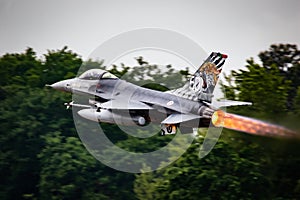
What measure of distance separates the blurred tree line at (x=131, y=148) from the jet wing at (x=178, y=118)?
613 centimetres

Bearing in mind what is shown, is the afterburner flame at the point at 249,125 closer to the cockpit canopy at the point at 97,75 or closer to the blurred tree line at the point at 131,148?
the blurred tree line at the point at 131,148

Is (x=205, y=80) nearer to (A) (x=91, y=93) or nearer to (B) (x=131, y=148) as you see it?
(A) (x=91, y=93)

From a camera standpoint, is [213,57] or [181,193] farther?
[181,193]

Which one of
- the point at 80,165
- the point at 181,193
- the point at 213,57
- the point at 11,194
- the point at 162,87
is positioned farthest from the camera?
the point at 11,194

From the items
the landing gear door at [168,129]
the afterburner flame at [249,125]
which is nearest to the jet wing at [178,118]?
the landing gear door at [168,129]

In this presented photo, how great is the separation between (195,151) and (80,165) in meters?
11.1

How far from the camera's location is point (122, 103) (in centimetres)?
4250

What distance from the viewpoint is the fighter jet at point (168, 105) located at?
4097 centimetres

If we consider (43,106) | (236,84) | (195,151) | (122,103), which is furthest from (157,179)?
(122,103)

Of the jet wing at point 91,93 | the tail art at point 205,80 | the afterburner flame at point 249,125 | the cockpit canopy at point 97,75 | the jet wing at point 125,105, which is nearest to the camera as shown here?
the tail art at point 205,80

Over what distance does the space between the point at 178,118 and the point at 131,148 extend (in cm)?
2521

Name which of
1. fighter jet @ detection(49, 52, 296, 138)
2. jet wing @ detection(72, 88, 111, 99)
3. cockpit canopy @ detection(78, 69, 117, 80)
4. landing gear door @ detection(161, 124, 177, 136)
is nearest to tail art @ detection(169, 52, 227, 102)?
fighter jet @ detection(49, 52, 296, 138)

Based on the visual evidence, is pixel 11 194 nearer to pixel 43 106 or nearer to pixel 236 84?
pixel 43 106

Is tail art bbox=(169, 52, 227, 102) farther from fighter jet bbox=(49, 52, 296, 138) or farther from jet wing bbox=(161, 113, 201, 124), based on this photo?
jet wing bbox=(161, 113, 201, 124)
